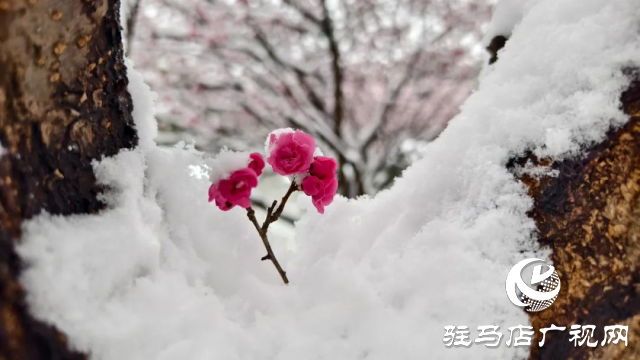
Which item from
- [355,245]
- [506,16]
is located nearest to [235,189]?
[355,245]

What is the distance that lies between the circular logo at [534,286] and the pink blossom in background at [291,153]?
0.33 metres

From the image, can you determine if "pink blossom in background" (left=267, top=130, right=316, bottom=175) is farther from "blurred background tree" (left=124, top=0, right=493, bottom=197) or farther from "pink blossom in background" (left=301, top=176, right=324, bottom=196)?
"blurred background tree" (left=124, top=0, right=493, bottom=197)

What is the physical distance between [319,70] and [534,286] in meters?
3.55

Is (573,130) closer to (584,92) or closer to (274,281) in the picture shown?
(584,92)

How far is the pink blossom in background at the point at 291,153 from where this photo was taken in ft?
2.22

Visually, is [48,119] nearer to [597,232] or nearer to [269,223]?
[269,223]

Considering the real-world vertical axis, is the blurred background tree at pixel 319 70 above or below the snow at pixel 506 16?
above

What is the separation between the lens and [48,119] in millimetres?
494

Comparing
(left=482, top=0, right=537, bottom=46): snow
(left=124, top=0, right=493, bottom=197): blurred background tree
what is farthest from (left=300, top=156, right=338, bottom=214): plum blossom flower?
(left=124, top=0, right=493, bottom=197): blurred background tree

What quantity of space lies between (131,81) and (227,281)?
1.14ft

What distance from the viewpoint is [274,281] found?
2.42ft

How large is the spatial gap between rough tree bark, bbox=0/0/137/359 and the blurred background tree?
112 inches

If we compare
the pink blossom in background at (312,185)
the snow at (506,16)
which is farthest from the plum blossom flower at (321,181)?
the snow at (506,16)

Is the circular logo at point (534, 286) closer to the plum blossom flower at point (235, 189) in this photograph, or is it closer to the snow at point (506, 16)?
the plum blossom flower at point (235, 189)
